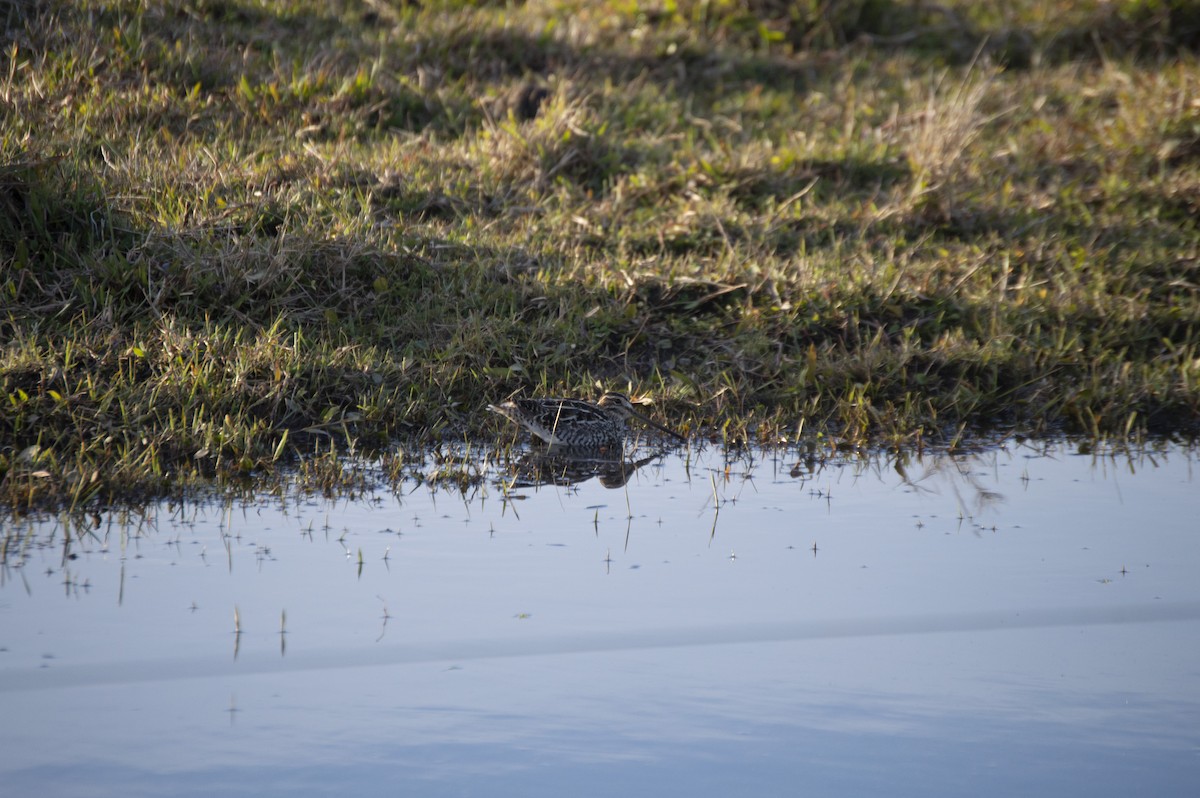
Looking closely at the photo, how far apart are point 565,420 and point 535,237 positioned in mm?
1904

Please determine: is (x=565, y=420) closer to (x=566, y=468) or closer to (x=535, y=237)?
(x=566, y=468)

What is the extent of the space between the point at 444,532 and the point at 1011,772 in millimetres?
2184

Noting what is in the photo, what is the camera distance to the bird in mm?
5480

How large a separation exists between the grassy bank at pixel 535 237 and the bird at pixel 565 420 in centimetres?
24

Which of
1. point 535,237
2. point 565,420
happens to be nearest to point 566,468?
point 565,420

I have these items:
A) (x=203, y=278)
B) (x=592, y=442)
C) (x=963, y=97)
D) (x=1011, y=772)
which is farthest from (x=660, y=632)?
(x=963, y=97)

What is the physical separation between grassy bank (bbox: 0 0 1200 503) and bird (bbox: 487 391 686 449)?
238mm

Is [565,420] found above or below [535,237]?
below

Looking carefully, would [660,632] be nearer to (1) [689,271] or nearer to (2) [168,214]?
(1) [689,271]

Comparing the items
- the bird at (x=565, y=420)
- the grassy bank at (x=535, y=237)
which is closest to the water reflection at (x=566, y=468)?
the bird at (x=565, y=420)

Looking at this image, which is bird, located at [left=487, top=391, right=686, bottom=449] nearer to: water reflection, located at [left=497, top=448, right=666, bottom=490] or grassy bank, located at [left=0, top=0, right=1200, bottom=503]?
water reflection, located at [left=497, top=448, right=666, bottom=490]

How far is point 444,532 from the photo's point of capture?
4.61m

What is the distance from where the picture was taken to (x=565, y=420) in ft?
18.0

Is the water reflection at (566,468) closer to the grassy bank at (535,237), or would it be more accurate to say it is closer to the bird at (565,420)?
the bird at (565,420)
